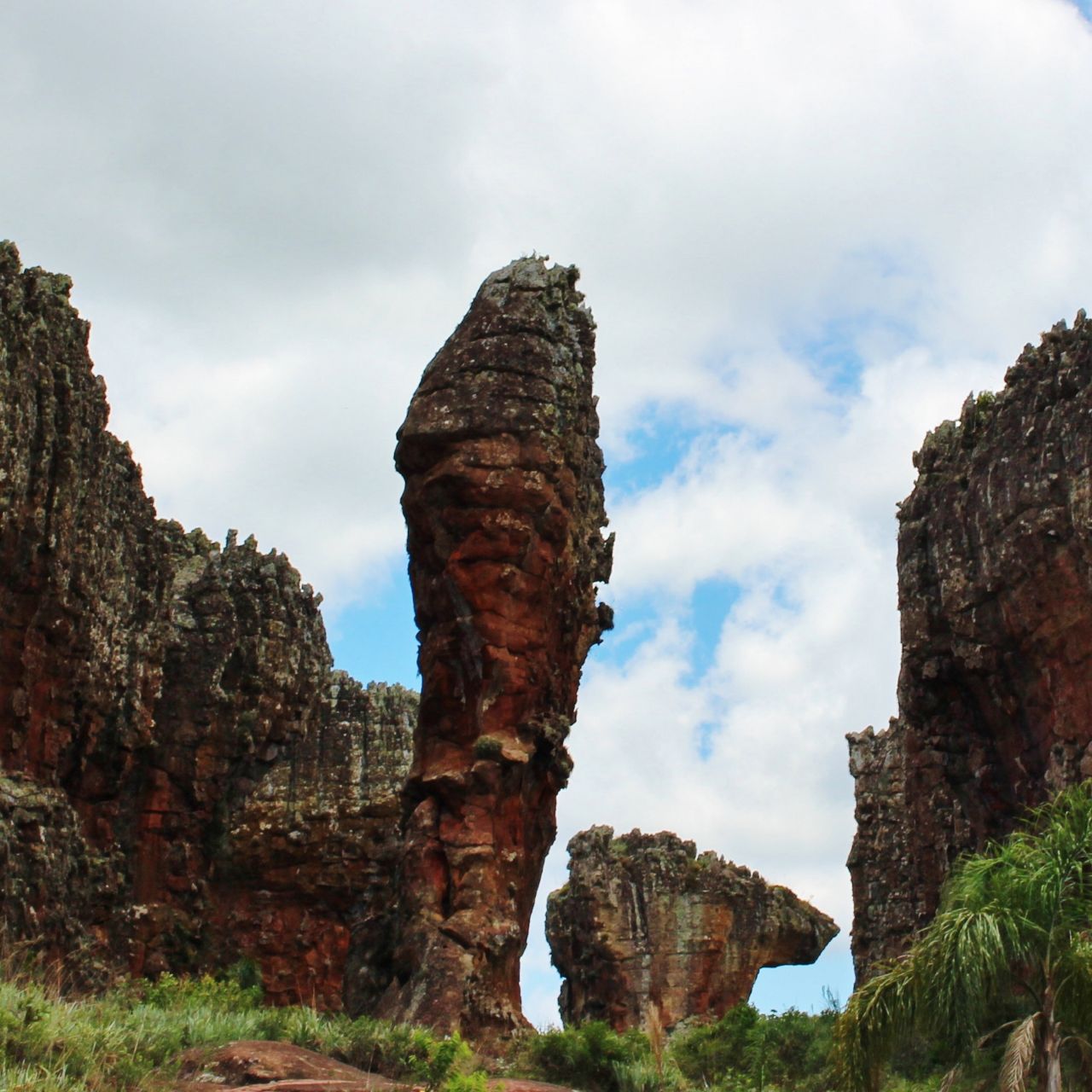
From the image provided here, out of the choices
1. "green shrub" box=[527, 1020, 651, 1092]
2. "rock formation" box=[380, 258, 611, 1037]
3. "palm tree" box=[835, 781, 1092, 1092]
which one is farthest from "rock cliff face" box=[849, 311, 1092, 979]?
"green shrub" box=[527, 1020, 651, 1092]

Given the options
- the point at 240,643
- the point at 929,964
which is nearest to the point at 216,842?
the point at 240,643

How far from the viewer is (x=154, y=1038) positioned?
59.7 feet

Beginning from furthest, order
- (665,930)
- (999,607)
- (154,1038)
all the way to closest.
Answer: (665,930) → (999,607) → (154,1038)

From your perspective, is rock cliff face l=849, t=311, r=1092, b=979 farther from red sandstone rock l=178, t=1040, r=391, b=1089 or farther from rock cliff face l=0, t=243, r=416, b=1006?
red sandstone rock l=178, t=1040, r=391, b=1089

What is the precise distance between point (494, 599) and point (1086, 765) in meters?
8.60

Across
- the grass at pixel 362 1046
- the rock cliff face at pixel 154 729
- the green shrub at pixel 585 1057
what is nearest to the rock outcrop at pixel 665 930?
the rock cliff face at pixel 154 729

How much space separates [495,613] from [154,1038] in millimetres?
10318

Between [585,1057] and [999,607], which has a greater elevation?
[999,607]

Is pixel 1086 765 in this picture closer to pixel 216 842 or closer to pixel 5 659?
pixel 5 659

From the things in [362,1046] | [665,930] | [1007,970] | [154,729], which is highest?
[154,729]

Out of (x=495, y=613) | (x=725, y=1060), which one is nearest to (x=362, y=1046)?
(x=495, y=613)

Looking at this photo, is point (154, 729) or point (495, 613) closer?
point (495, 613)

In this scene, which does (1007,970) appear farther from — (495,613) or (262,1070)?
(495,613)

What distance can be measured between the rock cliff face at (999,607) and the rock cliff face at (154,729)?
29.6ft
